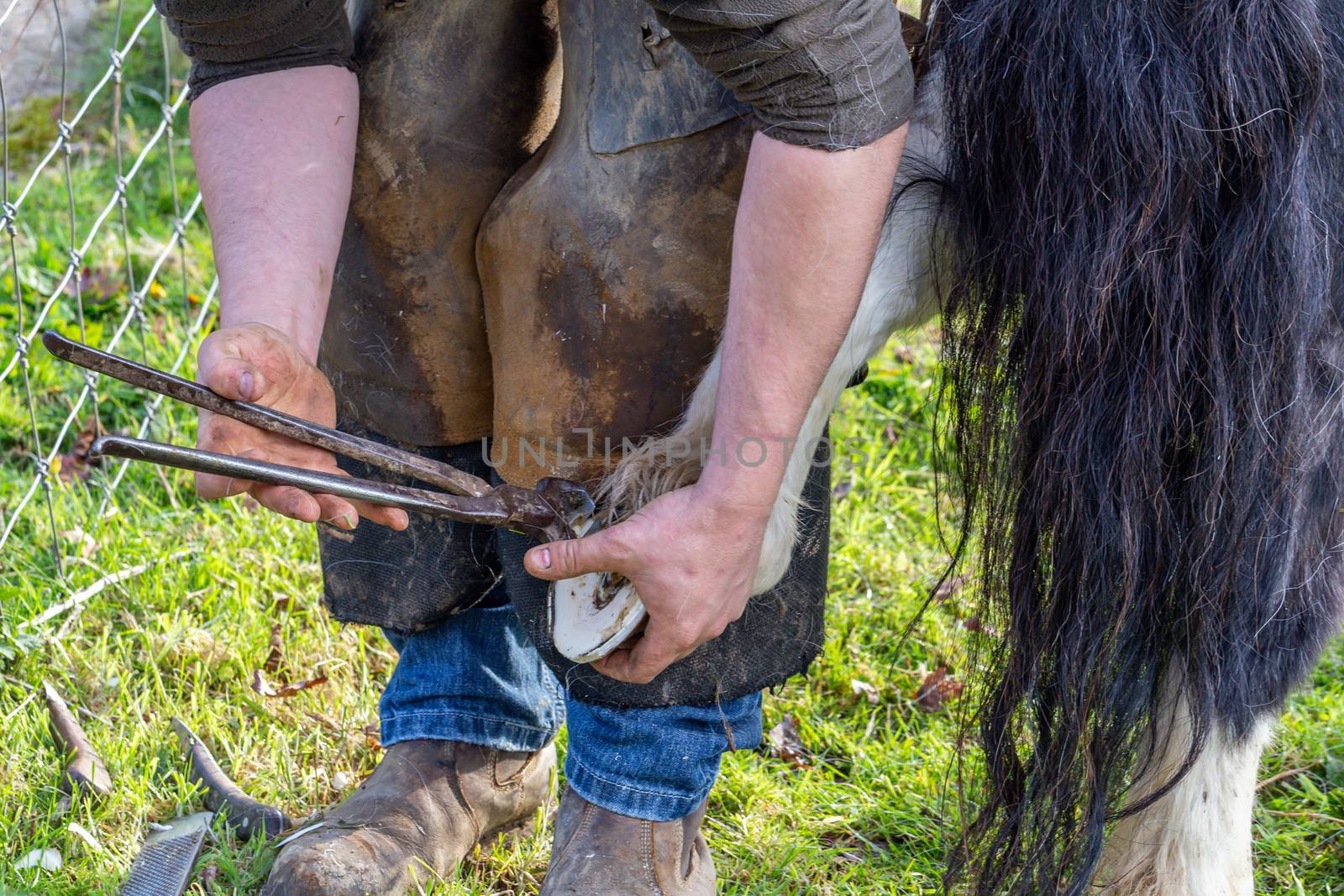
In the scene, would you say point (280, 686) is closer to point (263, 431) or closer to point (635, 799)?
point (635, 799)

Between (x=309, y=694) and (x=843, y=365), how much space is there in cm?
96

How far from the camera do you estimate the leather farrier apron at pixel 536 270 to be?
117cm

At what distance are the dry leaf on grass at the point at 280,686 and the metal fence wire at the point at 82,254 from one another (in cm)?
40

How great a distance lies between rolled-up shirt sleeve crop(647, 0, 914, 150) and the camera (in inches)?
35.9

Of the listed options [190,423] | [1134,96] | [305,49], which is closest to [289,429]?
[305,49]

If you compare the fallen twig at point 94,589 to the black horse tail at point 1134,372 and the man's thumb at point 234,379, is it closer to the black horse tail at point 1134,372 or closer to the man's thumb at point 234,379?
the man's thumb at point 234,379

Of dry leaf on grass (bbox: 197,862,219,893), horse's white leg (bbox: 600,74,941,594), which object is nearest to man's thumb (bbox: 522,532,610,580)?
horse's white leg (bbox: 600,74,941,594)

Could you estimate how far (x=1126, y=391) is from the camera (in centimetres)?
103

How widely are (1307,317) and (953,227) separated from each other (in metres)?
0.30

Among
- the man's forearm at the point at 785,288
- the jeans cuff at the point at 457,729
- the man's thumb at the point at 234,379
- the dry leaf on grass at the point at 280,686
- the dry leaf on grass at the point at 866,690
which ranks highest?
the man's forearm at the point at 785,288

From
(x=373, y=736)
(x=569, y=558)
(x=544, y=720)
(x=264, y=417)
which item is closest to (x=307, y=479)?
(x=264, y=417)

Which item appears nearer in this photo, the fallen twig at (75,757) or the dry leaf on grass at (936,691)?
the fallen twig at (75,757)

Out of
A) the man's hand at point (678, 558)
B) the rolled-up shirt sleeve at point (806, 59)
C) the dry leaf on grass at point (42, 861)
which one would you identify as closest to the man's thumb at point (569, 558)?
the man's hand at point (678, 558)

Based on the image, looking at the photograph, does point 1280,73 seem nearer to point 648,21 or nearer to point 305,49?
point 648,21
